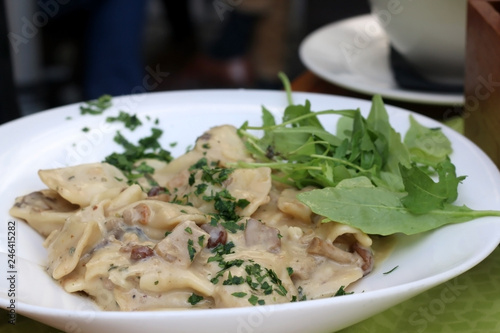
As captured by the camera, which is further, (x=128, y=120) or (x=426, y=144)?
(x=128, y=120)

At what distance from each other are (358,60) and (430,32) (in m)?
0.34

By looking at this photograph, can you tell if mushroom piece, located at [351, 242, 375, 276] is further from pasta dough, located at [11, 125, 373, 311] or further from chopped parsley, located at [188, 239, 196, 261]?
chopped parsley, located at [188, 239, 196, 261]

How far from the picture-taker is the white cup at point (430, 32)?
6.06ft

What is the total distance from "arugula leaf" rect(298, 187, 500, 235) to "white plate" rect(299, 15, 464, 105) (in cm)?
71

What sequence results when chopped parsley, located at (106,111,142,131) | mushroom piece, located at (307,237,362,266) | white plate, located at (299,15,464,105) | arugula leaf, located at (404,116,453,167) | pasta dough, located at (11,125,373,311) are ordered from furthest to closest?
white plate, located at (299,15,464,105) < chopped parsley, located at (106,111,142,131) < arugula leaf, located at (404,116,453,167) < mushroom piece, located at (307,237,362,266) < pasta dough, located at (11,125,373,311)

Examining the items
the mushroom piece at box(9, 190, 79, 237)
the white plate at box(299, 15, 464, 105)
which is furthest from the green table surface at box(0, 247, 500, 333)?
the white plate at box(299, 15, 464, 105)

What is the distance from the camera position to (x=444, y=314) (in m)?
1.12

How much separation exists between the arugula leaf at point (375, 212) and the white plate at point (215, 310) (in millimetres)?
22

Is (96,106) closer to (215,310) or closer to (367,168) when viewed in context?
(367,168)

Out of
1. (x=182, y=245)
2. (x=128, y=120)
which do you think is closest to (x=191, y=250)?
(x=182, y=245)

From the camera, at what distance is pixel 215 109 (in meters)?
1.64

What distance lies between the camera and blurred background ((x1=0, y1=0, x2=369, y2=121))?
10.3ft

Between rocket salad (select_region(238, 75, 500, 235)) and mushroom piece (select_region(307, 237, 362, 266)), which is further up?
rocket salad (select_region(238, 75, 500, 235))

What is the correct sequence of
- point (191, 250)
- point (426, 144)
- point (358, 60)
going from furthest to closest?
point (358, 60) → point (426, 144) → point (191, 250)
